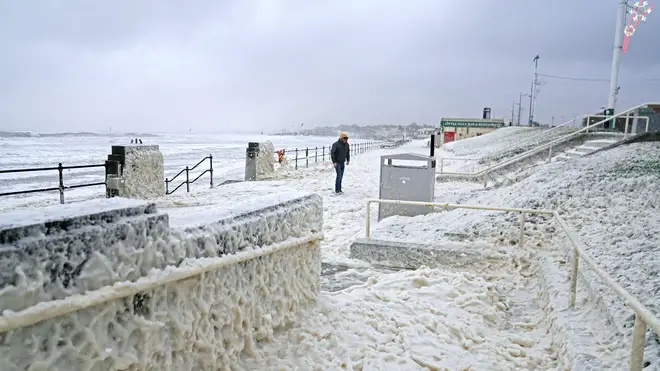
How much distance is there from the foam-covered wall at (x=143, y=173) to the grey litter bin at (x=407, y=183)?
5.60 meters

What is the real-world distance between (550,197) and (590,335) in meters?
3.74

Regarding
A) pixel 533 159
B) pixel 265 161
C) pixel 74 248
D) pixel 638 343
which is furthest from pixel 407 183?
pixel 265 161

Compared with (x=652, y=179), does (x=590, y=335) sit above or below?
below

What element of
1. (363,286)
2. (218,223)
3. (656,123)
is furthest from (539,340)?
(656,123)

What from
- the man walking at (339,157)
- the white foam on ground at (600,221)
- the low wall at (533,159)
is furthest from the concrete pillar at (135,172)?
the low wall at (533,159)

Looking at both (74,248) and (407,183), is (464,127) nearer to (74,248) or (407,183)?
(407,183)

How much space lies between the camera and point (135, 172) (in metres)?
10.5

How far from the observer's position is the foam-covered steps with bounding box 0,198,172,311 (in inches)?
71.3

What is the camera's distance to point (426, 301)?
4.51m

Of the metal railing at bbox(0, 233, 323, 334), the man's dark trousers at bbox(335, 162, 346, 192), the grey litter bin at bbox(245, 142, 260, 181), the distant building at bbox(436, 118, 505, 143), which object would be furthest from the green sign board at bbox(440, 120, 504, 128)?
the metal railing at bbox(0, 233, 323, 334)

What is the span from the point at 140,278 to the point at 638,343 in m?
2.66

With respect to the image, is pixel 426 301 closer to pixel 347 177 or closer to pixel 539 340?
pixel 539 340

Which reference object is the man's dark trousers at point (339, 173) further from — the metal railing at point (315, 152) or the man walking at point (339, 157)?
the metal railing at point (315, 152)

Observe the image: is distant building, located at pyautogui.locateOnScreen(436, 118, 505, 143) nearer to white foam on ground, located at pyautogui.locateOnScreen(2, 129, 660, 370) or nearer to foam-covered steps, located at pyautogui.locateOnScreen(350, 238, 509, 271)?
white foam on ground, located at pyautogui.locateOnScreen(2, 129, 660, 370)
